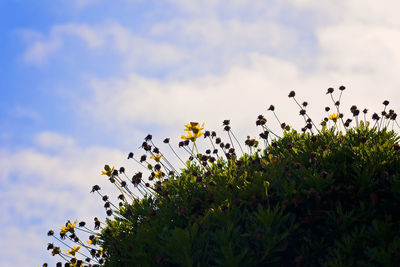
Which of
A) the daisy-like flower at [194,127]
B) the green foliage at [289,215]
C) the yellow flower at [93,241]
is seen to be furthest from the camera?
the yellow flower at [93,241]

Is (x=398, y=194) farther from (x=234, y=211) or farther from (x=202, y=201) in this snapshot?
(x=202, y=201)

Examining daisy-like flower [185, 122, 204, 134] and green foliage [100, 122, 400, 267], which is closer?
green foliage [100, 122, 400, 267]

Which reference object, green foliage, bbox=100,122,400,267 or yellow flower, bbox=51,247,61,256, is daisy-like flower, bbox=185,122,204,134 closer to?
green foliage, bbox=100,122,400,267

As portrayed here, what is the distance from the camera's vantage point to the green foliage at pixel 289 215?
4.13 metres

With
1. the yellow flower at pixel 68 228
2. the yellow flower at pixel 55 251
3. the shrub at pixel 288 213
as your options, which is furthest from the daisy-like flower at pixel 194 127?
the yellow flower at pixel 55 251

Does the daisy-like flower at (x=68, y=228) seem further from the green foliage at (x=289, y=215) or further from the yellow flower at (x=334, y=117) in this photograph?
the yellow flower at (x=334, y=117)

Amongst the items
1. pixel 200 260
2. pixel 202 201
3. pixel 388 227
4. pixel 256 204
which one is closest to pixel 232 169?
pixel 202 201

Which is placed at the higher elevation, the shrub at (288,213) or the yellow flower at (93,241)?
the yellow flower at (93,241)

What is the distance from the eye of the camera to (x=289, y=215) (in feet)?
14.5

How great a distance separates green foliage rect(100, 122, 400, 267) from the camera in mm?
4133

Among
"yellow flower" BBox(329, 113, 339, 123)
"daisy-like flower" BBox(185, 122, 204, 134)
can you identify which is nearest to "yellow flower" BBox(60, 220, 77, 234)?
"daisy-like flower" BBox(185, 122, 204, 134)

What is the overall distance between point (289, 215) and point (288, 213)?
20cm

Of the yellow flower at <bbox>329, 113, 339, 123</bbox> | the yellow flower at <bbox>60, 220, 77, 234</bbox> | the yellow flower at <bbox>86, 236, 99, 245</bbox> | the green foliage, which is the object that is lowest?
the green foliage

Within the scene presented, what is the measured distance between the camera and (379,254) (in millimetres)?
3807
